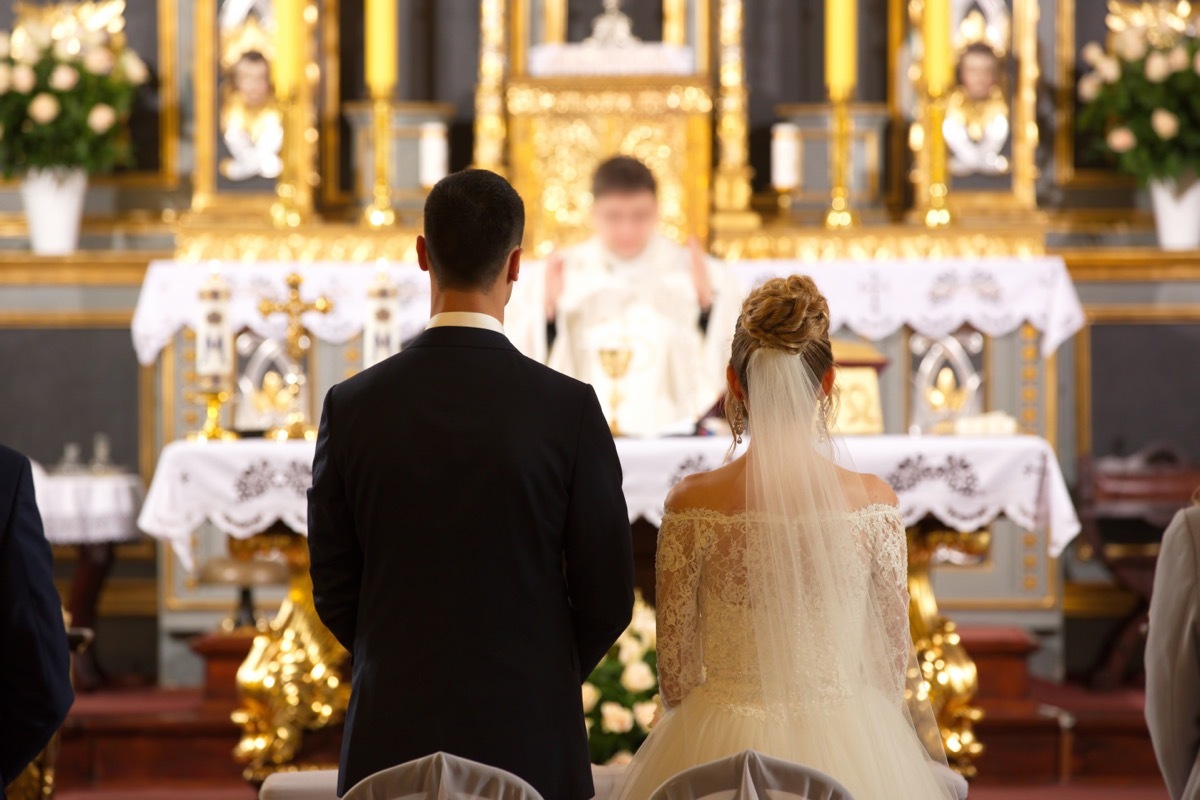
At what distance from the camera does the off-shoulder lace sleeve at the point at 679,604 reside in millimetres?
2877

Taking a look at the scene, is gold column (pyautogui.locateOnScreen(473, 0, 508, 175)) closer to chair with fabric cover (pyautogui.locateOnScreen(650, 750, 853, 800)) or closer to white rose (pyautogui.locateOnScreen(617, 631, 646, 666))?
white rose (pyautogui.locateOnScreen(617, 631, 646, 666))

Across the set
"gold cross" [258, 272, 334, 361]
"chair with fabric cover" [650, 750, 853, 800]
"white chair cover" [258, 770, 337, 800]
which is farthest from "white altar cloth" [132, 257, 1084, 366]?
"chair with fabric cover" [650, 750, 853, 800]

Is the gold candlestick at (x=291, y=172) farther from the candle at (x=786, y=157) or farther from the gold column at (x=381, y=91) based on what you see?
the candle at (x=786, y=157)

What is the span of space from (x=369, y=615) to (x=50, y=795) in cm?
229

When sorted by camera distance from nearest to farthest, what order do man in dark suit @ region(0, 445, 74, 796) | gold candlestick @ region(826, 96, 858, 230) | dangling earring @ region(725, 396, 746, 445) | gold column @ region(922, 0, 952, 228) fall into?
man in dark suit @ region(0, 445, 74, 796) → dangling earring @ region(725, 396, 746, 445) → gold column @ region(922, 0, 952, 228) → gold candlestick @ region(826, 96, 858, 230)

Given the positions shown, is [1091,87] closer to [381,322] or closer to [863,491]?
[381,322]

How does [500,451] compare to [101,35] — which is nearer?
[500,451]

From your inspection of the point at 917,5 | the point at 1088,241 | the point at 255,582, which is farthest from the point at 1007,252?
the point at 255,582

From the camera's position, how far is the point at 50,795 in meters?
4.36

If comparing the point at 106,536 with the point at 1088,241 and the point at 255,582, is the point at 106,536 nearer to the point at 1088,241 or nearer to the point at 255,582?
the point at 255,582

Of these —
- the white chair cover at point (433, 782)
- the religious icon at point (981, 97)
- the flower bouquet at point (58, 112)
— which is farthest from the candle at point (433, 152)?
the white chair cover at point (433, 782)

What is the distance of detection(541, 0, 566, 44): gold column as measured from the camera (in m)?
8.09

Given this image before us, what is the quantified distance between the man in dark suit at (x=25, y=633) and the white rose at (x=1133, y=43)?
657cm

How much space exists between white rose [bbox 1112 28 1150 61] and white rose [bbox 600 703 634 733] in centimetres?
465
